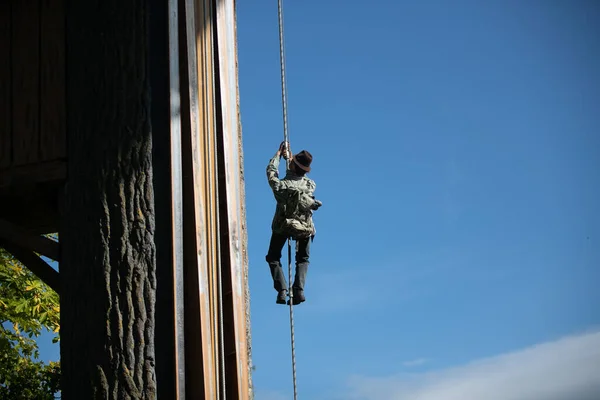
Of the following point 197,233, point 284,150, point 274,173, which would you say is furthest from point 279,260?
point 197,233

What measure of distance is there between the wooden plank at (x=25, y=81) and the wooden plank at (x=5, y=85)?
4 centimetres

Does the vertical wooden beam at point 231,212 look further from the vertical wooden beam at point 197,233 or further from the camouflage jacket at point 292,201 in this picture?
the camouflage jacket at point 292,201

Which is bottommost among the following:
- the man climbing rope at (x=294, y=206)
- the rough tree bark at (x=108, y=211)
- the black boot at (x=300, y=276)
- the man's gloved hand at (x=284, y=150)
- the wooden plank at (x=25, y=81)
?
the rough tree bark at (x=108, y=211)

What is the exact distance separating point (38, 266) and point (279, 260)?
471 centimetres

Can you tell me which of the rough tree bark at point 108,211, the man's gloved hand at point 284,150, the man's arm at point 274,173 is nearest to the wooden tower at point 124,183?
the rough tree bark at point 108,211

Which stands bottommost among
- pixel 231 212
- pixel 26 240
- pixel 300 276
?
pixel 26 240

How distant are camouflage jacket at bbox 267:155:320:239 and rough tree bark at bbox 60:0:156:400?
436 cm

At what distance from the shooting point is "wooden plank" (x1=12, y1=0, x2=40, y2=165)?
5094 mm

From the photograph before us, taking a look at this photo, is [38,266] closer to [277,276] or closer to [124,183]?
A: [124,183]

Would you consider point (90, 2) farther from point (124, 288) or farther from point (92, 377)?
point (92, 377)

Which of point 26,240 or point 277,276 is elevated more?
point 277,276

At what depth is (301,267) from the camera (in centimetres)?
952

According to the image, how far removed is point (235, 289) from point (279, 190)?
11.5 feet

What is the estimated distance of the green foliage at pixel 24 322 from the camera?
10000mm
